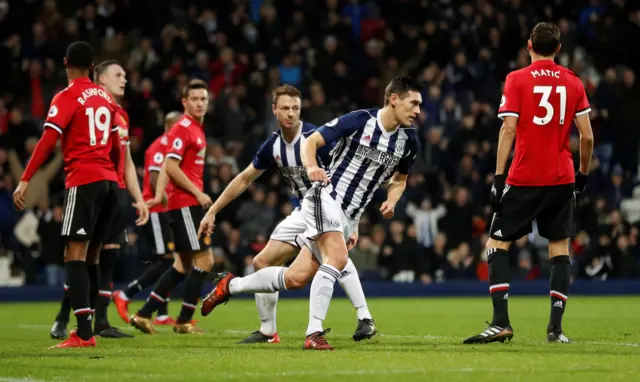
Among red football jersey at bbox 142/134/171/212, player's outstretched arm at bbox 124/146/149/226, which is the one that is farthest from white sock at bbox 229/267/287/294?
red football jersey at bbox 142/134/171/212

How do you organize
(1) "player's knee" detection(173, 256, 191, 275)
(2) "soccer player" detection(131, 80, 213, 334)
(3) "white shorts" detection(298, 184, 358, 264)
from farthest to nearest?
1. (1) "player's knee" detection(173, 256, 191, 275)
2. (2) "soccer player" detection(131, 80, 213, 334)
3. (3) "white shorts" detection(298, 184, 358, 264)

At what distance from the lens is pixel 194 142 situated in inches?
452

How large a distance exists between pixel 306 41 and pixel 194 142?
12.2 meters

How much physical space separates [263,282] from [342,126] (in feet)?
4.54

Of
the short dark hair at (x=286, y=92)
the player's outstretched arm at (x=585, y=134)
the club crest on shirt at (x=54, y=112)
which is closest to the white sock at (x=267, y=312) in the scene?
the short dark hair at (x=286, y=92)

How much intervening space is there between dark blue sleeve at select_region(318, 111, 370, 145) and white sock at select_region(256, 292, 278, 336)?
155 centimetres

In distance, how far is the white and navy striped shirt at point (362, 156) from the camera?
877 cm

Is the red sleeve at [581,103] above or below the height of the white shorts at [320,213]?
above

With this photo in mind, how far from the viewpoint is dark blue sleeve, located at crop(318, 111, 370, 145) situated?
8539 mm

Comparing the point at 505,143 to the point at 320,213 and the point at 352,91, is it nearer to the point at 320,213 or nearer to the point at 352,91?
the point at 320,213

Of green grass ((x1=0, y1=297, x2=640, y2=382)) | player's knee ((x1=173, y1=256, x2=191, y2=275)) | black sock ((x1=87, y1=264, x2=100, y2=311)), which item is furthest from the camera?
player's knee ((x1=173, y1=256, x2=191, y2=275))

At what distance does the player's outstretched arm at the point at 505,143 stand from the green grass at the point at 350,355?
1338mm

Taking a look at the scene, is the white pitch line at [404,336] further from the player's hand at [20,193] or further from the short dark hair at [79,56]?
the short dark hair at [79,56]

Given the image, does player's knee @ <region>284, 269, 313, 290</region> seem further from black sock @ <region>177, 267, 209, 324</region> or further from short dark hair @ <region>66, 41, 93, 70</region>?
black sock @ <region>177, 267, 209, 324</region>
